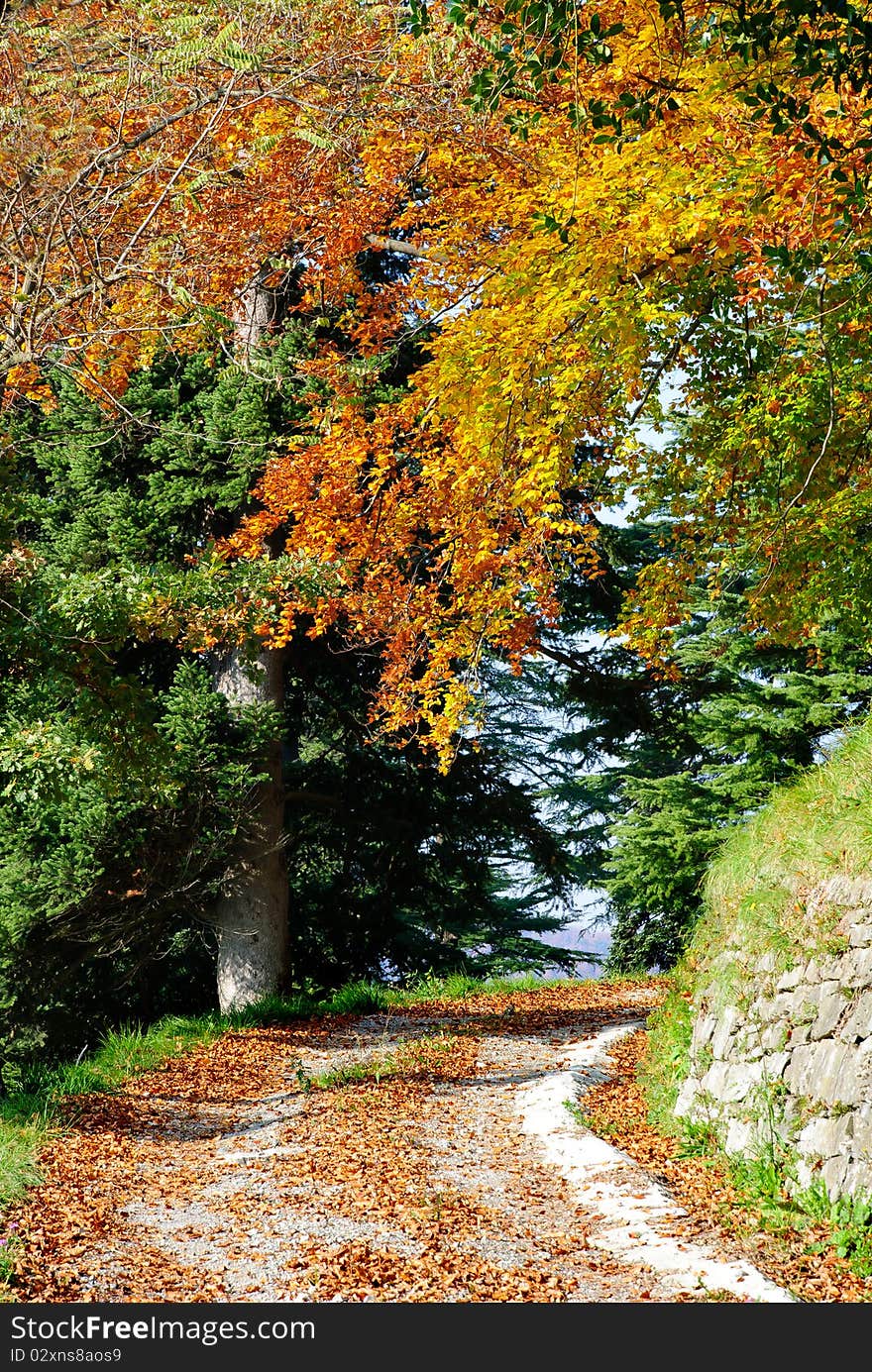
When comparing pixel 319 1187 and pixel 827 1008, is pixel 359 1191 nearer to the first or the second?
pixel 319 1187

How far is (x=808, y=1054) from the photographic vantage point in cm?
560

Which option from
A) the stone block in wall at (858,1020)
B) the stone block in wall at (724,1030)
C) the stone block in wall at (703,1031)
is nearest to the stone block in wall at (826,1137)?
the stone block in wall at (858,1020)

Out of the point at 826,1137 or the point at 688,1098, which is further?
the point at 688,1098

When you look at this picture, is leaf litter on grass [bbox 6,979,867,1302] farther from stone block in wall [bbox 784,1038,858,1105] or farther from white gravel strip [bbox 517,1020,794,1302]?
stone block in wall [bbox 784,1038,858,1105]

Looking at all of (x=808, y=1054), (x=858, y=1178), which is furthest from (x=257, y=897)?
(x=858, y=1178)

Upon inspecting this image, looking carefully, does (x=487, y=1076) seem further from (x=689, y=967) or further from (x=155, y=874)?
(x=155, y=874)

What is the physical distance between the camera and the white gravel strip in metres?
4.72

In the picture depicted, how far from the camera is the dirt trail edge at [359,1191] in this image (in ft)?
16.0

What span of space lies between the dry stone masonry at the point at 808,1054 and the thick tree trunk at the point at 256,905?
600 centimetres

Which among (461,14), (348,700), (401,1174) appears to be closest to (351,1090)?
(401,1174)

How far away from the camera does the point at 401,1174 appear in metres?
6.44

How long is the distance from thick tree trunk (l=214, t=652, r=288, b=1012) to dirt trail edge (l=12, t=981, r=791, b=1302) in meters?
1.58

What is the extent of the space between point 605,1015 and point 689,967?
3.98 m

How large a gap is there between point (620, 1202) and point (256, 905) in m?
6.71
